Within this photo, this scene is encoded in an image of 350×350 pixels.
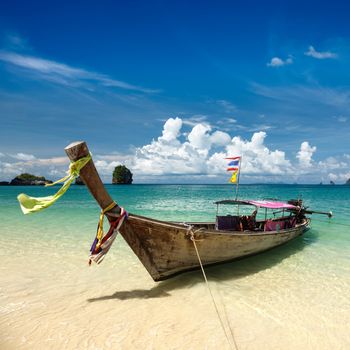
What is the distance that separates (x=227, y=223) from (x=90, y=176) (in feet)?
23.3

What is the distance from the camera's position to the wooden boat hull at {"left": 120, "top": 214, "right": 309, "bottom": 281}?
22.5ft

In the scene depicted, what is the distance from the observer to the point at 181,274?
27.0 feet

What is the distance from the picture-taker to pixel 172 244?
7.25m

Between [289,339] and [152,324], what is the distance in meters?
2.85

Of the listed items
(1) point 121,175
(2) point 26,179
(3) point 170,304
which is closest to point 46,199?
(3) point 170,304

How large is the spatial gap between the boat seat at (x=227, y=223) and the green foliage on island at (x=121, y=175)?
136036 mm

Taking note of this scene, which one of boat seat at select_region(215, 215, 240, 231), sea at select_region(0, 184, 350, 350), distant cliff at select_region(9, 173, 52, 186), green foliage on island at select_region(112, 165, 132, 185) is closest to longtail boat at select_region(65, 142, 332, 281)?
sea at select_region(0, 184, 350, 350)

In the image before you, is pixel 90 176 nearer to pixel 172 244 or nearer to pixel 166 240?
pixel 166 240

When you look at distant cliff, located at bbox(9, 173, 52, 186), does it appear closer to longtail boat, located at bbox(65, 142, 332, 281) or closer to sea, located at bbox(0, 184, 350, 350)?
sea, located at bbox(0, 184, 350, 350)

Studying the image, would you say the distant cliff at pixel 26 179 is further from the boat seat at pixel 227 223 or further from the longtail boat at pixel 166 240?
the longtail boat at pixel 166 240

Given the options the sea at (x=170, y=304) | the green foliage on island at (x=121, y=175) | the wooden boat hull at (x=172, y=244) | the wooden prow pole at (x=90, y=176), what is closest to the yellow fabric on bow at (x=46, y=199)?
the wooden prow pole at (x=90, y=176)

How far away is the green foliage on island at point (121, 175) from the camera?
144 m

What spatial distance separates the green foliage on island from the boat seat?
446 ft

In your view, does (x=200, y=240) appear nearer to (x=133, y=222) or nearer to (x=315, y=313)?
(x=133, y=222)
